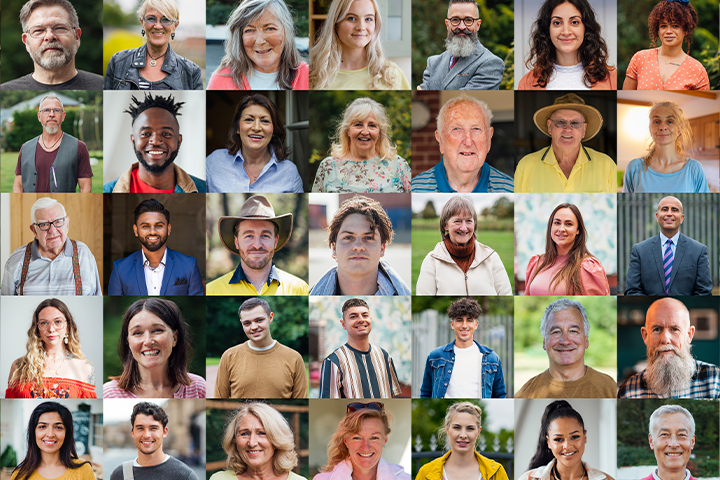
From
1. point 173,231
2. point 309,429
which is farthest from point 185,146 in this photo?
point 309,429

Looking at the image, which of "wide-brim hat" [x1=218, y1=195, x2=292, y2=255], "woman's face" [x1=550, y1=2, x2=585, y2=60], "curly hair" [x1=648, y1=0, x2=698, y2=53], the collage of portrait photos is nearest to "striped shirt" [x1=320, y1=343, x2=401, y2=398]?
the collage of portrait photos

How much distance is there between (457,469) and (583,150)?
2.09m

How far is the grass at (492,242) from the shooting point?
152 inches

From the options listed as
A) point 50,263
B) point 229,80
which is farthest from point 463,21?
point 50,263

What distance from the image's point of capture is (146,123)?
151 inches

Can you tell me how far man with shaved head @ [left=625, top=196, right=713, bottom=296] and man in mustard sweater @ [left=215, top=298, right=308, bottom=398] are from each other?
2.12 meters

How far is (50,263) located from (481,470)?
2.93 m

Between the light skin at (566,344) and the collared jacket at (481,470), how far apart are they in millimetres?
657

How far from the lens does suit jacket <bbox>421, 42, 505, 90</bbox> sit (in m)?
3.86

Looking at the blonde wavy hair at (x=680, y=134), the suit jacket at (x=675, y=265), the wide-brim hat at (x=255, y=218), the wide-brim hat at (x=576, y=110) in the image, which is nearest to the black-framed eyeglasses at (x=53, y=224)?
the wide-brim hat at (x=255, y=218)

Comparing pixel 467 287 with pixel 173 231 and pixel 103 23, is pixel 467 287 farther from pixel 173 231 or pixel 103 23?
pixel 103 23

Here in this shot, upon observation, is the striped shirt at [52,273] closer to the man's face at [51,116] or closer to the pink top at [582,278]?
the man's face at [51,116]

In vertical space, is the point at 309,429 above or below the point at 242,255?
below

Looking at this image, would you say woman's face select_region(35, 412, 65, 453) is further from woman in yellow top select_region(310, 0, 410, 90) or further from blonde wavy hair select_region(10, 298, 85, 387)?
woman in yellow top select_region(310, 0, 410, 90)
